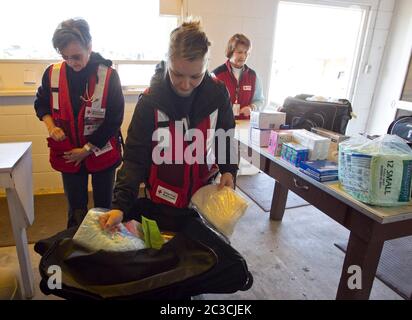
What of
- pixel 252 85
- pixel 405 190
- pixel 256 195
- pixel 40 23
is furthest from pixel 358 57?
pixel 40 23

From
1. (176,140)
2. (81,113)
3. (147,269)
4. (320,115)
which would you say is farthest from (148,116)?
(320,115)

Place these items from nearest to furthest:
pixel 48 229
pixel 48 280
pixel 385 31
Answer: pixel 48 280
pixel 48 229
pixel 385 31

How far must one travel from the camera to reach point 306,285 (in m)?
1.86

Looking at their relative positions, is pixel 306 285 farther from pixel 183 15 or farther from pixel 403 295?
pixel 183 15

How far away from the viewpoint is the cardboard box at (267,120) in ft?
5.89

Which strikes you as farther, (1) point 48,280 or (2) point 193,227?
(2) point 193,227

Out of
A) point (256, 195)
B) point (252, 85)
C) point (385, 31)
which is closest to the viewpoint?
point (252, 85)

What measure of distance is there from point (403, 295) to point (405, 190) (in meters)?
1.08

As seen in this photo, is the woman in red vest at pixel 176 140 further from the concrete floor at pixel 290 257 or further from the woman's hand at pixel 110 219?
the concrete floor at pixel 290 257

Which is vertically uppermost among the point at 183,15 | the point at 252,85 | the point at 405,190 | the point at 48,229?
the point at 183,15

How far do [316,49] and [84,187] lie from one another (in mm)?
3446

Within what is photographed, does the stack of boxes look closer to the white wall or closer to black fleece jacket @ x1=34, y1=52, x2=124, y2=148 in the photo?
black fleece jacket @ x1=34, y1=52, x2=124, y2=148

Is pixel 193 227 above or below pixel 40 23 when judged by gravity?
below

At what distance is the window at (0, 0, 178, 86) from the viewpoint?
257 centimetres
